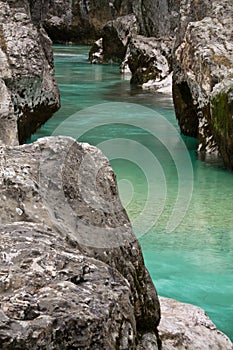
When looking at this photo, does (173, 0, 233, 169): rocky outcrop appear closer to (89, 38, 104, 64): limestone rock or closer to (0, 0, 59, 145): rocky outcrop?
(0, 0, 59, 145): rocky outcrop

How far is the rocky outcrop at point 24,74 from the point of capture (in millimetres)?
9141

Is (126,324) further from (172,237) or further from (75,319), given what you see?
(172,237)

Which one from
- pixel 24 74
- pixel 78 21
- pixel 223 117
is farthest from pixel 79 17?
pixel 223 117

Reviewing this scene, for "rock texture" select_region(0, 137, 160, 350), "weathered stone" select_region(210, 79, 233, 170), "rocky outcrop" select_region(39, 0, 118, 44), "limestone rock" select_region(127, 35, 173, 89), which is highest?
"rock texture" select_region(0, 137, 160, 350)

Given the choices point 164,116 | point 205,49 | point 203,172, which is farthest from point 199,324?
point 164,116

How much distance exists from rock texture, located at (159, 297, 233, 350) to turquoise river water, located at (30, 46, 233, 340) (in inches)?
38.9

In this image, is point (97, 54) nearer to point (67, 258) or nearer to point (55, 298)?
point (67, 258)

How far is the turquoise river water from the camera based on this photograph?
522 centimetres

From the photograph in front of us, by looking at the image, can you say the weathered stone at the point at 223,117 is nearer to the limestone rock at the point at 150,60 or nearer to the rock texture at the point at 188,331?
the rock texture at the point at 188,331

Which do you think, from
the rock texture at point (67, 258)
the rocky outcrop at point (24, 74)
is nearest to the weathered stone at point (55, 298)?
the rock texture at point (67, 258)

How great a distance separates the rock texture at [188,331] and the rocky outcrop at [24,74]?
578 cm

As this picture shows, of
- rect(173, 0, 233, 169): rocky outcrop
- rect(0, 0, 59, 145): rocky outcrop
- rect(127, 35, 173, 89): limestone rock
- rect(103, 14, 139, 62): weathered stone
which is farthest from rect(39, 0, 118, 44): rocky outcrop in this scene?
rect(0, 0, 59, 145): rocky outcrop

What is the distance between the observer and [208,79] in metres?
8.98

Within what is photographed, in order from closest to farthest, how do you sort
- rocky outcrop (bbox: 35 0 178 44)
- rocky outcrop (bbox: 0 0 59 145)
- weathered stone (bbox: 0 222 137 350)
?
weathered stone (bbox: 0 222 137 350), rocky outcrop (bbox: 0 0 59 145), rocky outcrop (bbox: 35 0 178 44)
